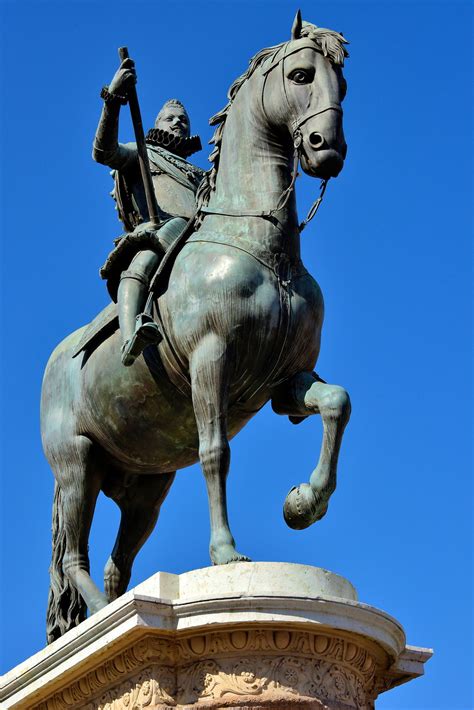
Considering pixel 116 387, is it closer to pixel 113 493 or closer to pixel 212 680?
pixel 113 493

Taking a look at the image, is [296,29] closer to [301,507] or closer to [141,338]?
[141,338]

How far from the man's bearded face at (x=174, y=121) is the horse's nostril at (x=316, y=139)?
8.01 ft

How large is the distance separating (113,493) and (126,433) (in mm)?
953

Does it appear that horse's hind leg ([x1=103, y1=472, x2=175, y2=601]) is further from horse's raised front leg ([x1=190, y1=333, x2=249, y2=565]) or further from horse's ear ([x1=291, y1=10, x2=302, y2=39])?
horse's ear ([x1=291, y1=10, x2=302, y2=39])

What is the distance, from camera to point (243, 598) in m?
8.81

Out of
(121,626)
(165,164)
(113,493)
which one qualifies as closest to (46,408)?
(113,493)

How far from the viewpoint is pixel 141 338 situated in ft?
32.9

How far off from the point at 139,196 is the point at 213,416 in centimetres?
254

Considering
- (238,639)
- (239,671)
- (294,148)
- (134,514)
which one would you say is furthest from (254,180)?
(239,671)

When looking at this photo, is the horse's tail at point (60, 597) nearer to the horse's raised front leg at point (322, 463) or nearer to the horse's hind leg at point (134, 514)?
the horse's hind leg at point (134, 514)

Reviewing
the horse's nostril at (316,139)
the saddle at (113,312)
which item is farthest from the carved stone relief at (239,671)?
the horse's nostril at (316,139)

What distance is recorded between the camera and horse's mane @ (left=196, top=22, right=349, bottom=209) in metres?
10.2

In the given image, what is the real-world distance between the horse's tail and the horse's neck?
8.71ft

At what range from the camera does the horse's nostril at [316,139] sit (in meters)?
9.88
